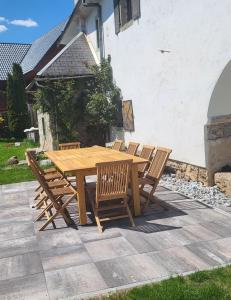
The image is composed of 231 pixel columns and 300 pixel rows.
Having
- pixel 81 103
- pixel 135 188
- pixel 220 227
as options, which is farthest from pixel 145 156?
pixel 81 103

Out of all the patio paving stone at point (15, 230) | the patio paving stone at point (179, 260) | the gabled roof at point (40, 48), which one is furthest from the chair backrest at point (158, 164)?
the gabled roof at point (40, 48)

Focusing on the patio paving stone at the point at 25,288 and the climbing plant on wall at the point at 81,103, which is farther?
the climbing plant on wall at the point at 81,103

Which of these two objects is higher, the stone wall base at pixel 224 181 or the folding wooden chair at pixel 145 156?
the folding wooden chair at pixel 145 156

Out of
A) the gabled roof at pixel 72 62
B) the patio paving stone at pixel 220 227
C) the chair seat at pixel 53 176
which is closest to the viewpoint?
the patio paving stone at pixel 220 227

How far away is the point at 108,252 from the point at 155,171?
220 cm

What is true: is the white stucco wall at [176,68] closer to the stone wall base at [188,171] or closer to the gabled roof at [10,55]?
the stone wall base at [188,171]

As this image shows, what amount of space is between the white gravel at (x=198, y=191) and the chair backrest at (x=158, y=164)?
1.12m

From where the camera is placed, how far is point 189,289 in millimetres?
3689

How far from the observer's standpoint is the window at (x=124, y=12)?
10.6m

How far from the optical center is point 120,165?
226 inches

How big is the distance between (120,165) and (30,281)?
2256 millimetres

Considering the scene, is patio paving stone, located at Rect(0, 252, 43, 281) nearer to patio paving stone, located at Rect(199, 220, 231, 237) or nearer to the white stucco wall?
patio paving stone, located at Rect(199, 220, 231, 237)

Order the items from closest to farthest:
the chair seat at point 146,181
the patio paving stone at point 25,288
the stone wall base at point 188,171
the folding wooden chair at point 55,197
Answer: the patio paving stone at point 25,288 → the folding wooden chair at point 55,197 → the chair seat at point 146,181 → the stone wall base at point 188,171

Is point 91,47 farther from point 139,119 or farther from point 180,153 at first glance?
point 180,153
